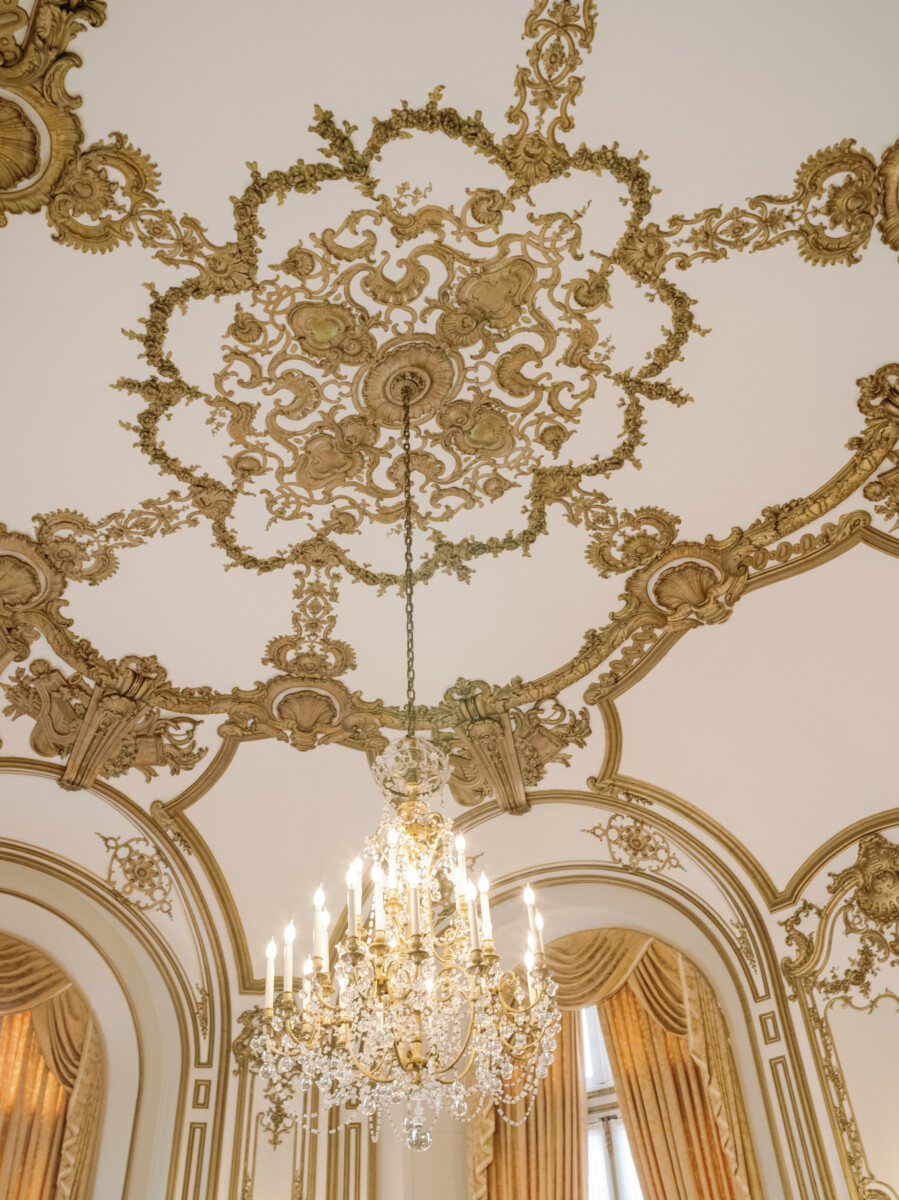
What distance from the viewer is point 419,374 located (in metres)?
4.71

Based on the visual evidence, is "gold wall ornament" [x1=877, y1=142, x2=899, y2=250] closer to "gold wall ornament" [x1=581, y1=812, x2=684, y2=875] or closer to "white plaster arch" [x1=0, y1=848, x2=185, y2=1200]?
"gold wall ornament" [x1=581, y1=812, x2=684, y2=875]

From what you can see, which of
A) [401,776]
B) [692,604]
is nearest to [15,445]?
[401,776]

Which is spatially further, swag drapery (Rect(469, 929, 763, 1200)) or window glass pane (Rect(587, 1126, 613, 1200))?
window glass pane (Rect(587, 1126, 613, 1200))

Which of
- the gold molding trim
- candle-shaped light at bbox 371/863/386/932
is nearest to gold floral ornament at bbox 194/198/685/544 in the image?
candle-shaped light at bbox 371/863/386/932

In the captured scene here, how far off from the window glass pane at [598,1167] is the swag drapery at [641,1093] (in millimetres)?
419

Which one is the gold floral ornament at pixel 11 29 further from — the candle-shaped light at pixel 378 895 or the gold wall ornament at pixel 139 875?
the gold wall ornament at pixel 139 875

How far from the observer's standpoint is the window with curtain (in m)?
7.63

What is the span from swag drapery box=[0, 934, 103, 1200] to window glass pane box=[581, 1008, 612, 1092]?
432 cm

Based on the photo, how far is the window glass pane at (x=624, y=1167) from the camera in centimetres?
753

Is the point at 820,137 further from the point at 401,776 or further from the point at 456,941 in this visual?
the point at 456,941

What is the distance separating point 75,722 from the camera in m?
6.07

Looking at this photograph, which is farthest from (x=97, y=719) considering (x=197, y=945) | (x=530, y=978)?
(x=530, y=978)

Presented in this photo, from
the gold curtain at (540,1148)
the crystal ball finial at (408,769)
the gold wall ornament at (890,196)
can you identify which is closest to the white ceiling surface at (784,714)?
the gold wall ornament at (890,196)

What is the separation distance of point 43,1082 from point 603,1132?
539cm
